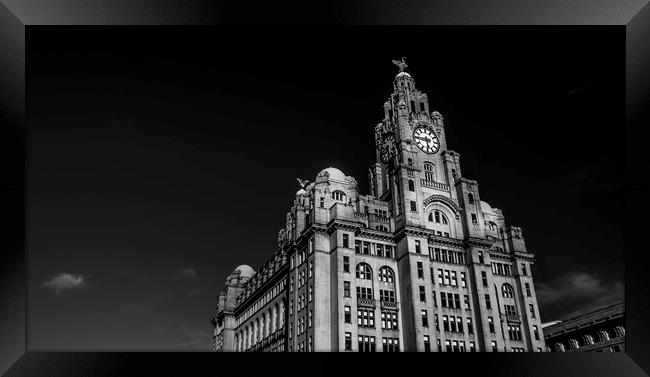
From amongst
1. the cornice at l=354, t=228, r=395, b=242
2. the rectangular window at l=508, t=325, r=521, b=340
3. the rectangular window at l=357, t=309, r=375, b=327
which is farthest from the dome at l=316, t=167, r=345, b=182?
the rectangular window at l=508, t=325, r=521, b=340

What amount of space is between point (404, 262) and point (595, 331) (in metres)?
21.4

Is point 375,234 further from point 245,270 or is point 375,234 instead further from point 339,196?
point 245,270

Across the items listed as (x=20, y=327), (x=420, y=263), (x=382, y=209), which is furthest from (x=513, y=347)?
(x=20, y=327)

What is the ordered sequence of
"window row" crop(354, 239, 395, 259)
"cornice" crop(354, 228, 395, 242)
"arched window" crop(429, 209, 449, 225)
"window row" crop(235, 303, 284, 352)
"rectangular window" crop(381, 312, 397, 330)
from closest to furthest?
"rectangular window" crop(381, 312, 397, 330), "window row" crop(354, 239, 395, 259), "cornice" crop(354, 228, 395, 242), "arched window" crop(429, 209, 449, 225), "window row" crop(235, 303, 284, 352)

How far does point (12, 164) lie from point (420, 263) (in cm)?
4065

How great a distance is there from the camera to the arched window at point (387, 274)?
55.1 m

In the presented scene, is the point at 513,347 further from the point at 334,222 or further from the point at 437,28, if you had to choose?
the point at 437,28

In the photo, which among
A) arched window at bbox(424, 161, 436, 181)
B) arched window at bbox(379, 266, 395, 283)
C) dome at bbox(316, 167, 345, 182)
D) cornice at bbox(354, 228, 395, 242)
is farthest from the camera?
arched window at bbox(424, 161, 436, 181)

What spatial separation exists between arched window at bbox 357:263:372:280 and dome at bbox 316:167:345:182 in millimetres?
12584

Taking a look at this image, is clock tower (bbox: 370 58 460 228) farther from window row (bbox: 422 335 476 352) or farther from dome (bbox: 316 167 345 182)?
window row (bbox: 422 335 476 352)

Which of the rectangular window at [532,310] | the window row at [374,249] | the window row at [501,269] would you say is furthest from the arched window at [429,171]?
the rectangular window at [532,310]

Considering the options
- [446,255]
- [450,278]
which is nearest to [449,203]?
[446,255]

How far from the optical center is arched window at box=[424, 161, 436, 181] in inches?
2459

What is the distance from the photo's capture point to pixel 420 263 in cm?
5466
